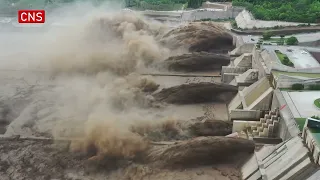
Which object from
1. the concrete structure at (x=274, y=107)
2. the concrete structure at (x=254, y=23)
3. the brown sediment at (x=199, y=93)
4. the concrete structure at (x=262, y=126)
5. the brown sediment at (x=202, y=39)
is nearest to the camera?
the concrete structure at (x=274, y=107)

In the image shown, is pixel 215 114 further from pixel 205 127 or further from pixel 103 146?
pixel 103 146

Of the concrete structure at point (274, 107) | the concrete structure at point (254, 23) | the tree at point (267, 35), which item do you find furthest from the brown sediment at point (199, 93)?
the concrete structure at point (254, 23)

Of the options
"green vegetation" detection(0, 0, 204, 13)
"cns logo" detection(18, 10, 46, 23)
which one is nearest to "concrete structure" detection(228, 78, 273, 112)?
"cns logo" detection(18, 10, 46, 23)

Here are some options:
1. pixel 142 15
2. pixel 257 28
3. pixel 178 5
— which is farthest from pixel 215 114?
pixel 178 5

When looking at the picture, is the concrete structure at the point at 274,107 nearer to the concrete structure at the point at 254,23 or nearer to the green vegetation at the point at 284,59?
the green vegetation at the point at 284,59

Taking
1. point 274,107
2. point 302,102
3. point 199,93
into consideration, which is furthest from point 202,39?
point 302,102

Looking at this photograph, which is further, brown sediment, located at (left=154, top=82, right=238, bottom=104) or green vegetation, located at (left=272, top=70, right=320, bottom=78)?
brown sediment, located at (left=154, top=82, right=238, bottom=104)

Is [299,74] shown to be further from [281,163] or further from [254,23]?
[254,23]

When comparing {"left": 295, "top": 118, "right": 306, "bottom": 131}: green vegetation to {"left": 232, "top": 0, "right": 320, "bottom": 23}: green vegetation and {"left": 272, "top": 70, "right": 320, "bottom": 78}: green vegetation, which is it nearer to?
{"left": 272, "top": 70, "right": 320, "bottom": 78}: green vegetation
